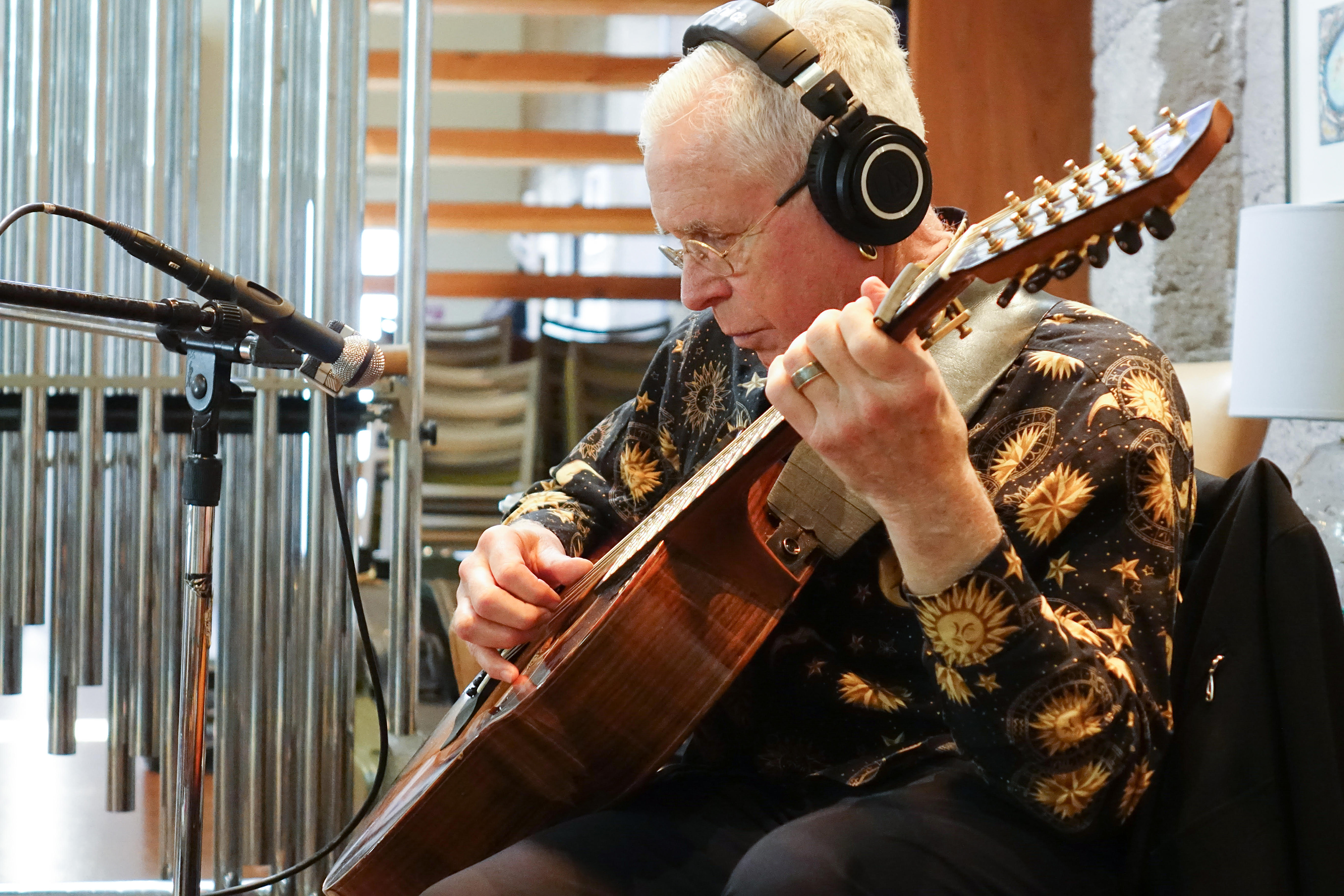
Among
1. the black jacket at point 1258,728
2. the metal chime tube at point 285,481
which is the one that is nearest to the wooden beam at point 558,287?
the metal chime tube at point 285,481

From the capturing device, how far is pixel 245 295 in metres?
1.14

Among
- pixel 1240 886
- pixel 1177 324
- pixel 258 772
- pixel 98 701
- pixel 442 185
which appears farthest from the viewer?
pixel 442 185

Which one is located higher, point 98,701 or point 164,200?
point 164,200

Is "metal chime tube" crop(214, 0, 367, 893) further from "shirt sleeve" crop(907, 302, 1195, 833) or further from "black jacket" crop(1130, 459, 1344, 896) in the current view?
"black jacket" crop(1130, 459, 1344, 896)

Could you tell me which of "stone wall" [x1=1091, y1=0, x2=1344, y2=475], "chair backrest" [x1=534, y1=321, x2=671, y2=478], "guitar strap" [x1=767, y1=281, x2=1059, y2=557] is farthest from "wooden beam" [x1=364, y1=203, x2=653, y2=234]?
"guitar strap" [x1=767, y1=281, x2=1059, y2=557]

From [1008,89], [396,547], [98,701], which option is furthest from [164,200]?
[98,701]

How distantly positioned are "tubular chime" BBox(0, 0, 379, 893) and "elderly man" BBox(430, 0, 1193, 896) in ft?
2.29

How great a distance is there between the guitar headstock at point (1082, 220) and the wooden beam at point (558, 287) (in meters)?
2.95

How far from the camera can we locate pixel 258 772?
189 cm

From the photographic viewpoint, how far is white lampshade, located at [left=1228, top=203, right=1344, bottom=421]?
5.89 ft

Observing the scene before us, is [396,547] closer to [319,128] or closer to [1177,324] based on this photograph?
[319,128]

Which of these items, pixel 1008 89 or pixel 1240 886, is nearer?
pixel 1240 886

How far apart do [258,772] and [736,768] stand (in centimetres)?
102

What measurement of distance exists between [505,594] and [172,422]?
976mm
